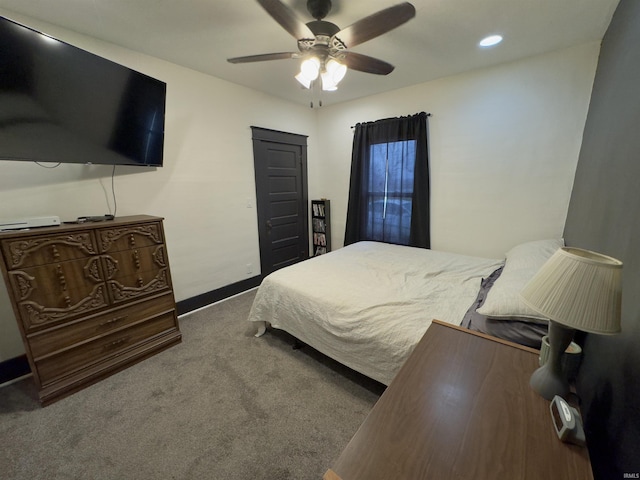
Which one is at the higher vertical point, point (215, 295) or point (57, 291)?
point (57, 291)

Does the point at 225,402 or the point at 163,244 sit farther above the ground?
the point at 163,244

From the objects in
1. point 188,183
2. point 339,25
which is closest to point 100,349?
point 188,183

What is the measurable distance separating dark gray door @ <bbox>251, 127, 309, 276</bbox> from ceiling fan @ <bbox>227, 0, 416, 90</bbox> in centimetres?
174

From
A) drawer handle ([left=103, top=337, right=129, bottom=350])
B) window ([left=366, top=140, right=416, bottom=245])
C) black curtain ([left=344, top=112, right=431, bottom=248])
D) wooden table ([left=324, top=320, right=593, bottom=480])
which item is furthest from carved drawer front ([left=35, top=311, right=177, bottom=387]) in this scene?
window ([left=366, top=140, right=416, bottom=245])

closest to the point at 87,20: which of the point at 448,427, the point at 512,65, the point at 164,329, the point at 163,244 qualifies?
the point at 163,244

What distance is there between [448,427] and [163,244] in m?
2.36

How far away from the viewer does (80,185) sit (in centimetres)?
214

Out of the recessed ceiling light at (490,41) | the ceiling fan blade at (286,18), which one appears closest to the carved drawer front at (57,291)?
the ceiling fan blade at (286,18)

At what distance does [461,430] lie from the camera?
751mm

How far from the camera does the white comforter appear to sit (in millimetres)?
1568

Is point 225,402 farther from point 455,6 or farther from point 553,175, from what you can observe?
point 553,175

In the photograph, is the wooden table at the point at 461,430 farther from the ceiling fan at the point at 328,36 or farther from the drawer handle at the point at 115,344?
the drawer handle at the point at 115,344

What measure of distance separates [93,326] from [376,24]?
2.82 meters

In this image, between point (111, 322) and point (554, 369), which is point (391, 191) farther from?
point (111, 322)
